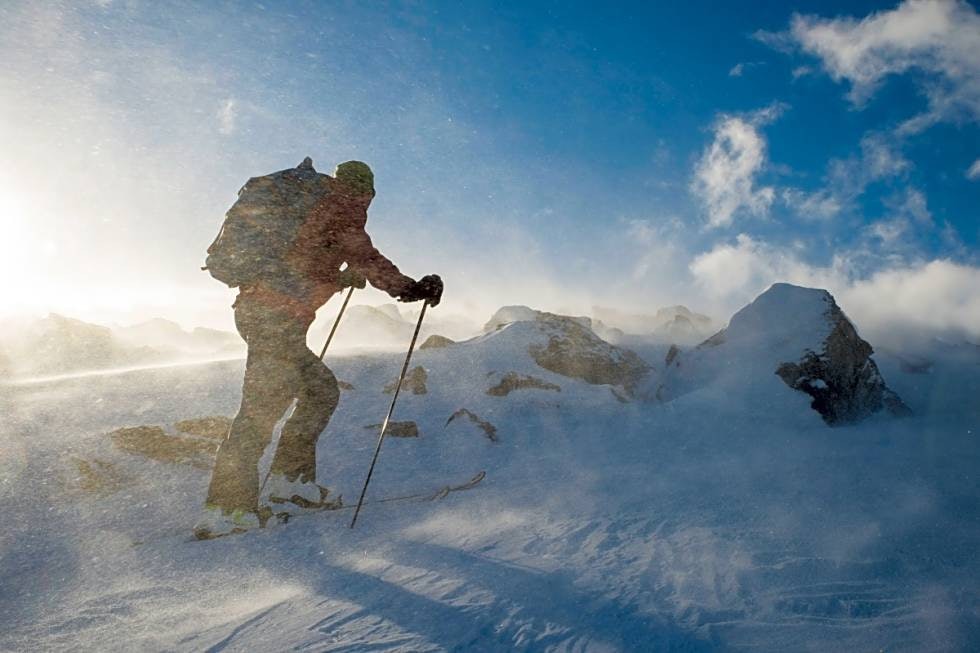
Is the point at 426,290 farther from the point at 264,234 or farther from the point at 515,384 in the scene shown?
the point at 515,384

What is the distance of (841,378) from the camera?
38.9 ft

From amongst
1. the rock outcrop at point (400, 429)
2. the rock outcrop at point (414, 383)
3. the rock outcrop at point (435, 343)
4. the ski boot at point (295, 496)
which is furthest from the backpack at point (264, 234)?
the rock outcrop at point (435, 343)

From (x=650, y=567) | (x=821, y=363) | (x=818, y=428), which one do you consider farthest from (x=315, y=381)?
(x=821, y=363)

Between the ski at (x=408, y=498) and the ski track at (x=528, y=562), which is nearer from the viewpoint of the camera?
the ski track at (x=528, y=562)

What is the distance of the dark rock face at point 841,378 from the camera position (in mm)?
11344

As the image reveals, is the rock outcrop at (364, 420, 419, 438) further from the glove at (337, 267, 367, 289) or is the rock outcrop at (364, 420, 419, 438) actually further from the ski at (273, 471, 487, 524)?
the glove at (337, 267, 367, 289)

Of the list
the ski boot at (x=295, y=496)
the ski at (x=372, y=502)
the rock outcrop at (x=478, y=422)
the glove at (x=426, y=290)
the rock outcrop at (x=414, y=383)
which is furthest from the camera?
the rock outcrop at (x=414, y=383)

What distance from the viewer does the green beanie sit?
175 inches

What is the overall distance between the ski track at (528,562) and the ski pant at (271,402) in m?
0.51

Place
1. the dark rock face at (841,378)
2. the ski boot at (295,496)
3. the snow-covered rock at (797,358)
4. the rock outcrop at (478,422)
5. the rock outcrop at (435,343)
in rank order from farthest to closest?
1. the rock outcrop at (435,343)
2. the snow-covered rock at (797,358)
3. the dark rock face at (841,378)
4. the rock outcrop at (478,422)
5. the ski boot at (295,496)

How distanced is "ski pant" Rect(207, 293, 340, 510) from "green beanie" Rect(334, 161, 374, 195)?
3.78ft

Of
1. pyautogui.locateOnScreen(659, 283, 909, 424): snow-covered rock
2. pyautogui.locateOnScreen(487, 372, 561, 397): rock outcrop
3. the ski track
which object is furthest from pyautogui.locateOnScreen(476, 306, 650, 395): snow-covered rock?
the ski track

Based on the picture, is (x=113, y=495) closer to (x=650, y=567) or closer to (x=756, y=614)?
(x=650, y=567)

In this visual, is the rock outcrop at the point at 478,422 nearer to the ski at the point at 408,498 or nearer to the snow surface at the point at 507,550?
the snow surface at the point at 507,550
